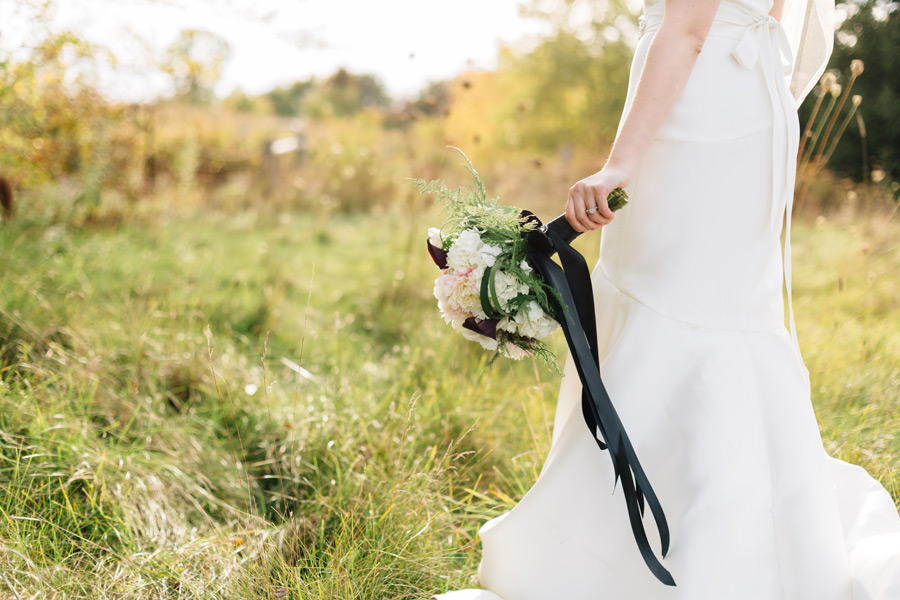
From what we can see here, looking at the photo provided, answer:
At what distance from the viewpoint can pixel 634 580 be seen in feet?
5.47

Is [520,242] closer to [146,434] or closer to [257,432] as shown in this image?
[257,432]

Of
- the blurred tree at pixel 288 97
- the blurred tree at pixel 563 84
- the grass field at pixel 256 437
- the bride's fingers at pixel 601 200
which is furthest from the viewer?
the blurred tree at pixel 288 97

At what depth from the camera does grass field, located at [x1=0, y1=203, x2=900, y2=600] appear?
192 centimetres

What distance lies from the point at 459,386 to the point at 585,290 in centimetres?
133

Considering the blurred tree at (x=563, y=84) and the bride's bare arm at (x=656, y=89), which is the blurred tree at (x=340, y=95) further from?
the bride's bare arm at (x=656, y=89)

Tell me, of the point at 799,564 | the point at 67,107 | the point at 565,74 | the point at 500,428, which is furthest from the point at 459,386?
the point at 565,74

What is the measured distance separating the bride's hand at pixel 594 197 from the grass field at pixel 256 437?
2.39 feet

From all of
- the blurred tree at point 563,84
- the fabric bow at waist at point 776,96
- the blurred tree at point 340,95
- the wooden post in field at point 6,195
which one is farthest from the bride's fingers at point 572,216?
the blurred tree at point 340,95

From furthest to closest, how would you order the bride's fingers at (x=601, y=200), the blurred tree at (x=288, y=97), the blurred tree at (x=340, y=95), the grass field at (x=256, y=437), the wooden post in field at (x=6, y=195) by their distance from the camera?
the blurred tree at (x=288, y=97), the blurred tree at (x=340, y=95), the wooden post in field at (x=6, y=195), the grass field at (x=256, y=437), the bride's fingers at (x=601, y=200)

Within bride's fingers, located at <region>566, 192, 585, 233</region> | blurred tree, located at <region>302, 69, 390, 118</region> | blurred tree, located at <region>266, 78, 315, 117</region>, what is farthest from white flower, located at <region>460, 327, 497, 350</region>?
blurred tree, located at <region>266, 78, 315, 117</region>

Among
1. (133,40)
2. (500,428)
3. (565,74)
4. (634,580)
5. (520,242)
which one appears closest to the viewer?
(520,242)

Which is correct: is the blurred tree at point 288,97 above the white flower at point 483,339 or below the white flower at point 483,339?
below

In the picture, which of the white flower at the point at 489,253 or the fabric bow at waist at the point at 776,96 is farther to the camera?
the fabric bow at waist at the point at 776,96

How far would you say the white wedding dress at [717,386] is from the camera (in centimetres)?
160
